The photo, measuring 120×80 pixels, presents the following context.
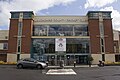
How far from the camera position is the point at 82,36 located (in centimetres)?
4003

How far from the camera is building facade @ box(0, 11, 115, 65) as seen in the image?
130 feet

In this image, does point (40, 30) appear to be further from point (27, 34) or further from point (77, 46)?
point (77, 46)

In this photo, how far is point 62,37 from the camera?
39.4 m

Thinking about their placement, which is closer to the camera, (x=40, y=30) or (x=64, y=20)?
(x=40, y=30)

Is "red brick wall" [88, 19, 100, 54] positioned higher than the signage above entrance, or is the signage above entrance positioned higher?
the signage above entrance

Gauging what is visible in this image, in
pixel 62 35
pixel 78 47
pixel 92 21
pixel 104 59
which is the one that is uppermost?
pixel 92 21

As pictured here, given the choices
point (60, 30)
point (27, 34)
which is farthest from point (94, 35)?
point (27, 34)

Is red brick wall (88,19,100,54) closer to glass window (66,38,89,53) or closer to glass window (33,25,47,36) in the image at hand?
glass window (66,38,89,53)

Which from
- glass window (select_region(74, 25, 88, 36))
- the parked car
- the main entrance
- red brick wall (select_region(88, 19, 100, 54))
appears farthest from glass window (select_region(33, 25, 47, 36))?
the parked car

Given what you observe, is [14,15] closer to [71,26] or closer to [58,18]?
[58,18]

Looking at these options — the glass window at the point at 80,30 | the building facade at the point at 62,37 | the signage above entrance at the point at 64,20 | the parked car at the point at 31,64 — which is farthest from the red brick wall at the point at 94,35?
the parked car at the point at 31,64

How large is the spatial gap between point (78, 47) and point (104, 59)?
19.2 feet

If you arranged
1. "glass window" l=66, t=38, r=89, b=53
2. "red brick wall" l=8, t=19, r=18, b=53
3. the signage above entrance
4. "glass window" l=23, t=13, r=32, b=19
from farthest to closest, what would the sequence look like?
the signage above entrance
"glass window" l=23, t=13, r=32, b=19
"red brick wall" l=8, t=19, r=18, b=53
"glass window" l=66, t=38, r=89, b=53

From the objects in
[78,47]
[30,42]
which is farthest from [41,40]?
[78,47]
